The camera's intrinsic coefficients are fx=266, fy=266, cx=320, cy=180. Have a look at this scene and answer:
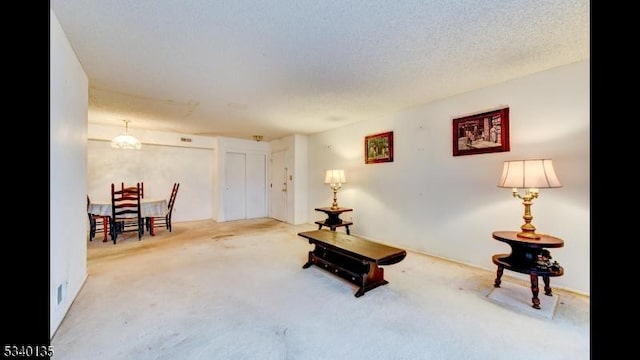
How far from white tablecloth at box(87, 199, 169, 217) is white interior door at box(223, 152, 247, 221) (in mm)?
1636

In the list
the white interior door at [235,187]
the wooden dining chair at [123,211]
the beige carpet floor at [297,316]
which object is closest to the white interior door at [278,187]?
the white interior door at [235,187]

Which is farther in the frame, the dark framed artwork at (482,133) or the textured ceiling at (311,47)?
the dark framed artwork at (482,133)

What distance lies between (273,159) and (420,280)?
197 inches

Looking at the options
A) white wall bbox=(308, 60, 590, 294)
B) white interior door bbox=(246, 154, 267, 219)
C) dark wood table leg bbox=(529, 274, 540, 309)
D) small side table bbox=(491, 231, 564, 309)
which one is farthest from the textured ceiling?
white interior door bbox=(246, 154, 267, 219)

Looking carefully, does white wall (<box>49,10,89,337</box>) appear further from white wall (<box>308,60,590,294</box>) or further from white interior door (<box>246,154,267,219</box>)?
white interior door (<box>246,154,267,219</box>)

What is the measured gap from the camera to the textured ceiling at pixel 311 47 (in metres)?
1.74

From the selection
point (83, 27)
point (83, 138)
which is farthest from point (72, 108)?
point (83, 27)

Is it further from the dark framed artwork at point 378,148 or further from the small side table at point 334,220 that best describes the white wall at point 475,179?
the small side table at point 334,220

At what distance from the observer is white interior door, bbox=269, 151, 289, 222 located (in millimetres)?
6430

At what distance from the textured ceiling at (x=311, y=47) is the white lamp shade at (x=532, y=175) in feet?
3.14

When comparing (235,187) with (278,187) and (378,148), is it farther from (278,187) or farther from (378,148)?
(378,148)

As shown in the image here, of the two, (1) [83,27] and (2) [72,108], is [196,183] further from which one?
(1) [83,27]
